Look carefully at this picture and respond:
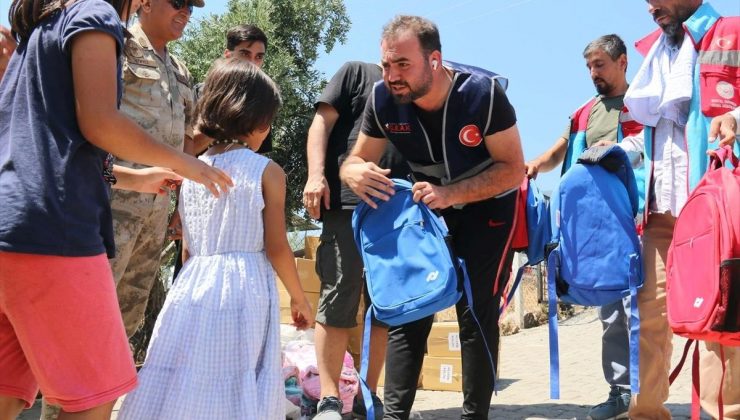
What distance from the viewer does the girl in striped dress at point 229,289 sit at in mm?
2916

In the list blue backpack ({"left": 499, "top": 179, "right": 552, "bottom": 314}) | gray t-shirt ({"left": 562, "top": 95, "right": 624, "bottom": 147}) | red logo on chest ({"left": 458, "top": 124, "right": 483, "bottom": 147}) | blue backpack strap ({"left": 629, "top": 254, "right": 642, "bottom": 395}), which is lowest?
blue backpack strap ({"left": 629, "top": 254, "right": 642, "bottom": 395})

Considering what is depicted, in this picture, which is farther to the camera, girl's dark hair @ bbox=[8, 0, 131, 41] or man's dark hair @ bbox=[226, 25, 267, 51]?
man's dark hair @ bbox=[226, 25, 267, 51]

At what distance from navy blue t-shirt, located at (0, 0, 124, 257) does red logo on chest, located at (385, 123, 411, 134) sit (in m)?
1.79

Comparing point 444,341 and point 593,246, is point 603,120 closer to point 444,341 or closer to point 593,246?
point 593,246

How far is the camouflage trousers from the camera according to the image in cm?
374

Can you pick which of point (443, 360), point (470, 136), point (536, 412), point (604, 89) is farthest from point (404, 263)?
point (604, 89)

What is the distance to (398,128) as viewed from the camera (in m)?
3.99

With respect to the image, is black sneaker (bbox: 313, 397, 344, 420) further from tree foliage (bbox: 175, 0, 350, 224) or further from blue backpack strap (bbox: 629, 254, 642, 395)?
tree foliage (bbox: 175, 0, 350, 224)

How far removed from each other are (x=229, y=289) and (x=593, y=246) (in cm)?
198

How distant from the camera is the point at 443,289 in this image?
11.4 feet

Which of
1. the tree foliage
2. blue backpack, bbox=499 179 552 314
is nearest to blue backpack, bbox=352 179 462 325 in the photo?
blue backpack, bbox=499 179 552 314

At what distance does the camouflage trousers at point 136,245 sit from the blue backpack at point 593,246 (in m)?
2.01

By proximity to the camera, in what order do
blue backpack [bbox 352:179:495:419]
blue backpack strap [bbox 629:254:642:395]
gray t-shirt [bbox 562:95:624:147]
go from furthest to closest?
1. gray t-shirt [bbox 562:95:624:147]
2. blue backpack strap [bbox 629:254:642:395]
3. blue backpack [bbox 352:179:495:419]

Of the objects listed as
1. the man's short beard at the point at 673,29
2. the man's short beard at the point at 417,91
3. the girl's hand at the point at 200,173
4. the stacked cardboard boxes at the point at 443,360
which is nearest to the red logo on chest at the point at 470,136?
the man's short beard at the point at 417,91
